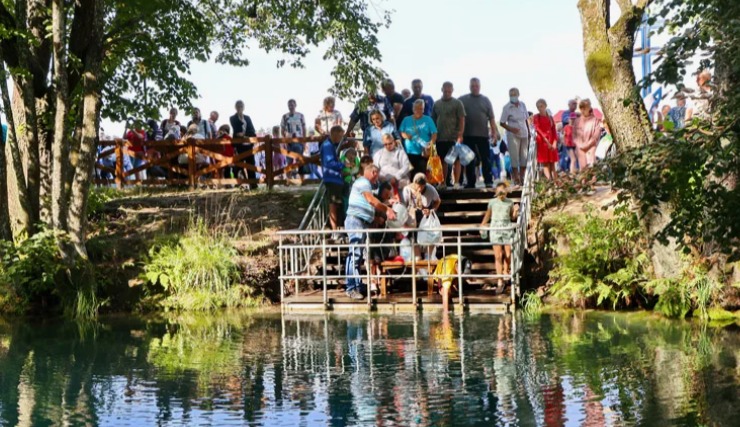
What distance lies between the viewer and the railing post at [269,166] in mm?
24094

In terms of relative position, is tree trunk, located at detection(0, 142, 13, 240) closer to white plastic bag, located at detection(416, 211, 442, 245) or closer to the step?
white plastic bag, located at detection(416, 211, 442, 245)

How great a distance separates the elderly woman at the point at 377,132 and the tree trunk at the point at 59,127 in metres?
4.90

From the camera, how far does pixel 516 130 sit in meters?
21.7

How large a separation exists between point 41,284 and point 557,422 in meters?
11.2

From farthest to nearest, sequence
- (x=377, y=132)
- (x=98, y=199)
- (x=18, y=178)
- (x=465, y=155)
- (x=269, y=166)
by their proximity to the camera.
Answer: (x=269, y=166), (x=98, y=199), (x=465, y=155), (x=377, y=132), (x=18, y=178)

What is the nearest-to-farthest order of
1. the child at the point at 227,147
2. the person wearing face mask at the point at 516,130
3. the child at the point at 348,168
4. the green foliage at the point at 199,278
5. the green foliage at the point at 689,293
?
the green foliage at the point at 689,293, the green foliage at the point at 199,278, the child at the point at 348,168, the person wearing face mask at the point at 516,130, the child at the point at 227,147

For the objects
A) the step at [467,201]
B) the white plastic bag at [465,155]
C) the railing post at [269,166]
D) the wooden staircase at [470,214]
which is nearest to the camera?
the wooden staircase at [470,214]

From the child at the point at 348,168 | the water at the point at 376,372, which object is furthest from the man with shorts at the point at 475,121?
the water at the point at 376,372

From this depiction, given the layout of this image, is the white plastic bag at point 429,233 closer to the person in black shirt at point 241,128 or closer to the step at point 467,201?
the step at point 467,201

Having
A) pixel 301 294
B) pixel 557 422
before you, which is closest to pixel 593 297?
Answer: pixel 301 294

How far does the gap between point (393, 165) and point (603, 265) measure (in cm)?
389

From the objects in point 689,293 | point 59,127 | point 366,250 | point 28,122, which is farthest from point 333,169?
point 689,293

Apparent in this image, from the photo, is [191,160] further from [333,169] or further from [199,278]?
[199,278]

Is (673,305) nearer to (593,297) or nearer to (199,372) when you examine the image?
(593,297)
